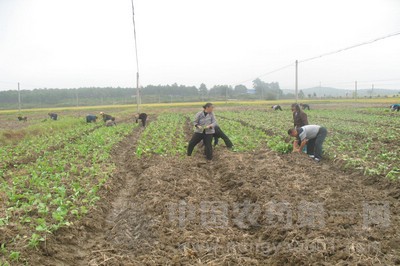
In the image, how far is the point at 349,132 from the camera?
1477 centimetres

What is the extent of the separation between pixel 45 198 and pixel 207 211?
2.91 meters

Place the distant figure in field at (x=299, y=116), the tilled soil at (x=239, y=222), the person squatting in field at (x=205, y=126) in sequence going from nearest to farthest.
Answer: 1. the tilled soil at (x=239, y=222)
2. the person squatting in field at (x=205, y=126)
3. the distant figure in field at (x=299, y=116)

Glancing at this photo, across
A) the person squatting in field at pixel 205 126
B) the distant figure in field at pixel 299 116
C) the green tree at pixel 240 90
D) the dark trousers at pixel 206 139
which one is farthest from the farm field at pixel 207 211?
the green tree at pixel 240 90

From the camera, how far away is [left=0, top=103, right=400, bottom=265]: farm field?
4.21 m

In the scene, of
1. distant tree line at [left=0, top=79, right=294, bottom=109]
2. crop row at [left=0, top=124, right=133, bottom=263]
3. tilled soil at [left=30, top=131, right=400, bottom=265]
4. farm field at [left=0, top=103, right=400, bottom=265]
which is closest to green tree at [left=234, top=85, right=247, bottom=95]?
distant tree line at [left=0, top=79, right=294, bottom=109]

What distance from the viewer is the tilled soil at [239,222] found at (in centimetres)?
413

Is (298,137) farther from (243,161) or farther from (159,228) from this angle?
(159,228)

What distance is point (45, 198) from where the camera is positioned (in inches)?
236

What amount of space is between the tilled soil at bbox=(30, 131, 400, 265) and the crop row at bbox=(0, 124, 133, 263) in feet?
0.83

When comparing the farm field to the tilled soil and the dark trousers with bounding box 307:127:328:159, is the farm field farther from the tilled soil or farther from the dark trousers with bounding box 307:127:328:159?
the dark trousers with bounding box 307:127:328:159

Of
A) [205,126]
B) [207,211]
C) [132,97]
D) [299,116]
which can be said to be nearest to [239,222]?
[207,211]

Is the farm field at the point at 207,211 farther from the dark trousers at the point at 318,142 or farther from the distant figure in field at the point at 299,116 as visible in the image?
the distant figure in field at the point at 299,116

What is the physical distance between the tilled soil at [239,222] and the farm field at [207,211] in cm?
2

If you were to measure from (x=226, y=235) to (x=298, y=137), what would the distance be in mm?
5402
